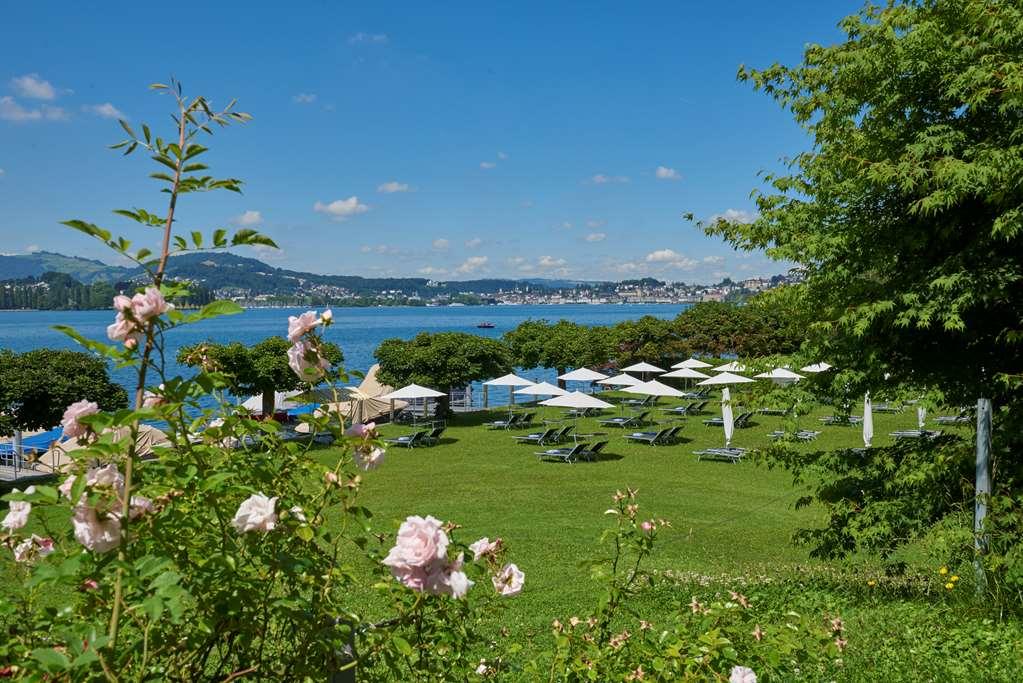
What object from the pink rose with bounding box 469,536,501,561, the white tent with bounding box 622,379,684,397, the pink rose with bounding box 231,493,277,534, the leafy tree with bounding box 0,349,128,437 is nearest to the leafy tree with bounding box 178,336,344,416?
the leafy tree with bounding box 0,349,128,437

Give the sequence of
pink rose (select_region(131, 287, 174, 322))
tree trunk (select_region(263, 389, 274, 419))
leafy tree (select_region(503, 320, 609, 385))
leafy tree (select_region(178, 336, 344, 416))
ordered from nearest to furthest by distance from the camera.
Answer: pink rose (select_region(131, 287, 174, 322)) < leafy tree (select_region(178, 336, 344, 416)) < tree trunk (select_region(263, 389, 274, 419)) < leafy tree (select_region(503, 320, 609, 385))

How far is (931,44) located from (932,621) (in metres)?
4.79

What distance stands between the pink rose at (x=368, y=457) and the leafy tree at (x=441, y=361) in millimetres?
23959

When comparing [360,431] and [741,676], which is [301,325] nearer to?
[360,431]

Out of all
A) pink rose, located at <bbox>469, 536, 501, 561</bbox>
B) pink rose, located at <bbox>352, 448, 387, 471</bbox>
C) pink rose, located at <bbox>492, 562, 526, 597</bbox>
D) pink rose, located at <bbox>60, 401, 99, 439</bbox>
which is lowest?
pink rose, located at <bbox>492, 562, 526, 597</bbox>

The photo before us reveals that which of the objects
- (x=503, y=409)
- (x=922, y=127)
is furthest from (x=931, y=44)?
(x=503, y=409)

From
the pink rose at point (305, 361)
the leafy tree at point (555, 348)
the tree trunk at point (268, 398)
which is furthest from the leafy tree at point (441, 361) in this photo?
the pink rose at point (305, 361)

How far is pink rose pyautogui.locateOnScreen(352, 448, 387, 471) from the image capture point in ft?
6.60

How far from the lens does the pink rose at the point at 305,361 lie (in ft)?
6.22

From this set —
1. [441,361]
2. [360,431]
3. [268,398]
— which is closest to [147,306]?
[360,431]

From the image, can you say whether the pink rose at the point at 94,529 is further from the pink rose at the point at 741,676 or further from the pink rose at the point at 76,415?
the pink rose at the point at 741,676

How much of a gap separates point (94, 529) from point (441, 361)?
80.5ft

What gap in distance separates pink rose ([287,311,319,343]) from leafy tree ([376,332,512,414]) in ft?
79.0

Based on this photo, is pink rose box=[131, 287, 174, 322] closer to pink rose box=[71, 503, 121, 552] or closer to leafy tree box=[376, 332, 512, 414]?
pink rose box=[71, 503, 121, 552]
